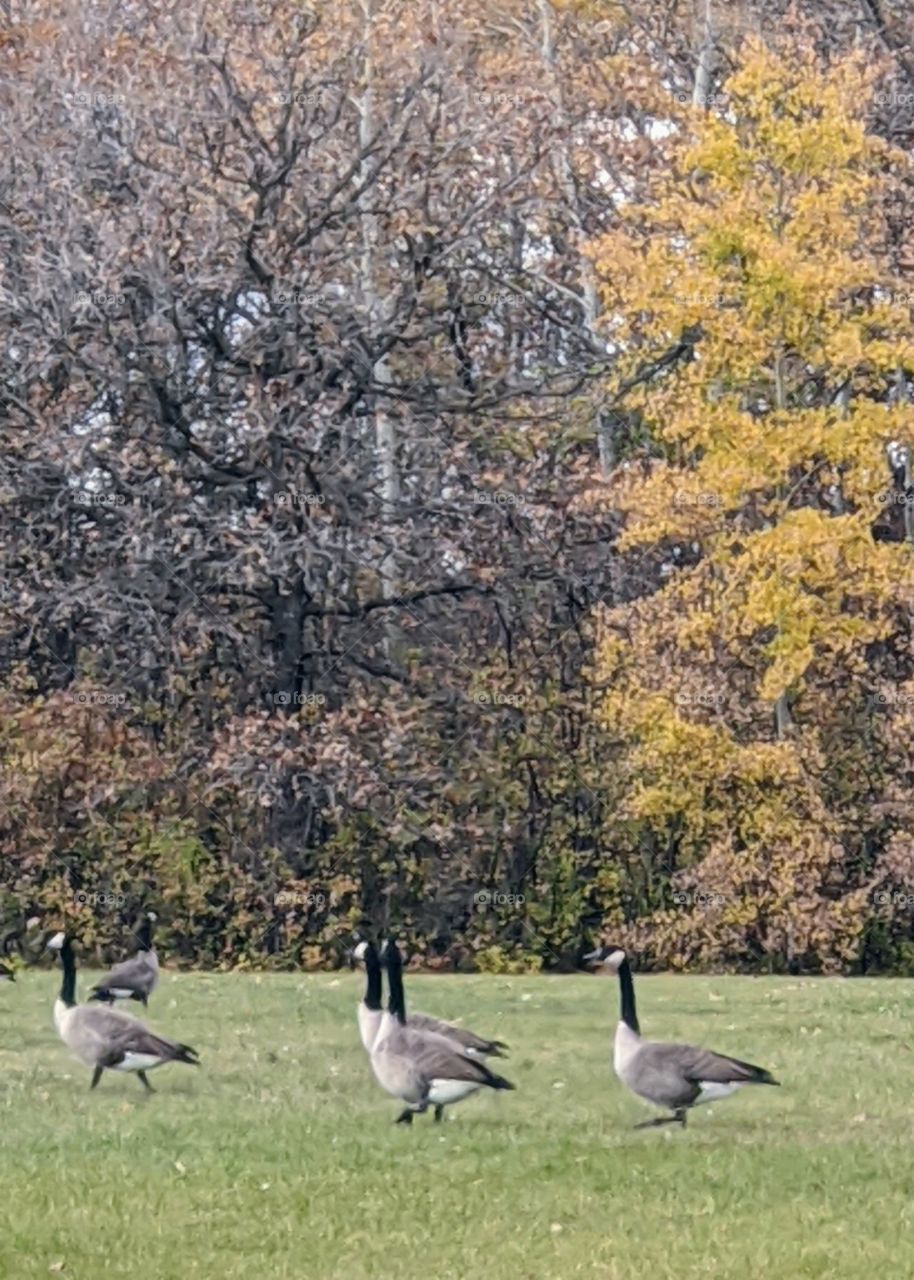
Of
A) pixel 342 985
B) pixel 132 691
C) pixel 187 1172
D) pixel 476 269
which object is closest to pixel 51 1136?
pixel 187 1172

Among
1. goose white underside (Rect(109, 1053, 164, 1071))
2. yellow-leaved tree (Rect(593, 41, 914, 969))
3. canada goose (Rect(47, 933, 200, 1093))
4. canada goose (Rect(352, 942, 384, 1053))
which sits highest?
yellow-leaved tree (Rect(593, 41, 914, 969))

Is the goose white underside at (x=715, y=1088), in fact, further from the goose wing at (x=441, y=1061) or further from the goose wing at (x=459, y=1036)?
the goose wing at (x=459, y=1036)

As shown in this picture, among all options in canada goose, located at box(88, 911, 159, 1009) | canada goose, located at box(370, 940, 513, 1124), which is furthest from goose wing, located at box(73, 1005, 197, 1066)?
canada goose, located at box(88, 911, 159, 1009)

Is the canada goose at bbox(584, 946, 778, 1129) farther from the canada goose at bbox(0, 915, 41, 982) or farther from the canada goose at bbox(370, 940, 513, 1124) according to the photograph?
the canada goose at bbox(0, 915, 41, 982)

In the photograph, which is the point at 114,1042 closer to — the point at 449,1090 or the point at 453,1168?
the point at 449,1090

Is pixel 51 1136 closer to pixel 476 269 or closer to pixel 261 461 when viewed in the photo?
pixel 261 461

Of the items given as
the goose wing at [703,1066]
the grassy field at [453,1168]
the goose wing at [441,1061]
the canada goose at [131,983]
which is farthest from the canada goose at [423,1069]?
the canada goose at [131,983]

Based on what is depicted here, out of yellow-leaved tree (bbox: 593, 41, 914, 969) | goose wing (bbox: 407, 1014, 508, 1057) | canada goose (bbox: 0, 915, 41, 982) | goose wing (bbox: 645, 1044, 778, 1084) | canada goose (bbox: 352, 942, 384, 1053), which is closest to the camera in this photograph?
goose wing (bbox: 645, 1044, 778, 1084)

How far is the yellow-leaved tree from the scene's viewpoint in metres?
28.2

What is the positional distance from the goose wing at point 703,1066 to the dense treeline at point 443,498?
621 inches

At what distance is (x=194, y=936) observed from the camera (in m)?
32.1

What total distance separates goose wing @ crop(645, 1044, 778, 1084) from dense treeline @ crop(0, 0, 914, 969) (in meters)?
15.8

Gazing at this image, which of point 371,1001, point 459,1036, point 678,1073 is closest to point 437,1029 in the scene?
point 459,1036

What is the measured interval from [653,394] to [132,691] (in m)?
8.35
